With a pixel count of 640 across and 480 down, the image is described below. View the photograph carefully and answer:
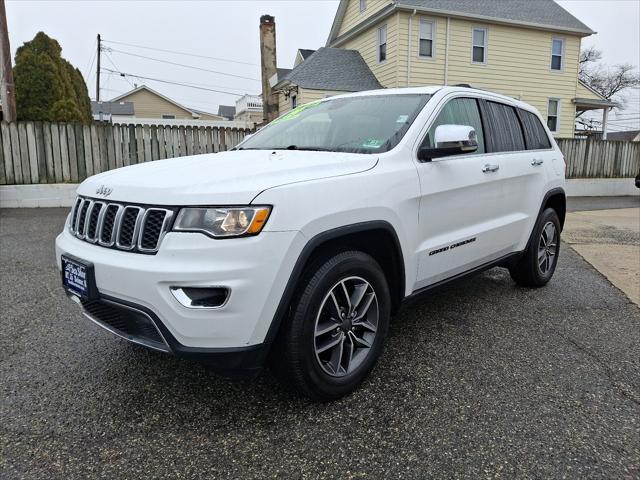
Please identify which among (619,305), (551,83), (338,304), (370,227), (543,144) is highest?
(551,83)

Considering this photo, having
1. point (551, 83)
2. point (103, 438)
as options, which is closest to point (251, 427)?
point (103, 438)

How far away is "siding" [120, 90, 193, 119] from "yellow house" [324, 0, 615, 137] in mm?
28249

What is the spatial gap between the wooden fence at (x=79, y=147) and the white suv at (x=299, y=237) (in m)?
8.08

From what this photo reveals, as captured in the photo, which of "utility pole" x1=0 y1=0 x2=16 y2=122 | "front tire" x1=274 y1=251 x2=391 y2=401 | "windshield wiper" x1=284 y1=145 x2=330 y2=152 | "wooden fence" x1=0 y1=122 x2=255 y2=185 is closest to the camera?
"front tire" x1=274 y1=251 x2=391 y2=401

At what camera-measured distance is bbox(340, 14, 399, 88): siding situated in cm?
1731

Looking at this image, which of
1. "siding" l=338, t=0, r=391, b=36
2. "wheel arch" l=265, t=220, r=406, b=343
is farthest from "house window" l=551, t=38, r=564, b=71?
"wheel arch" l=265, t=220, r=406, b=343

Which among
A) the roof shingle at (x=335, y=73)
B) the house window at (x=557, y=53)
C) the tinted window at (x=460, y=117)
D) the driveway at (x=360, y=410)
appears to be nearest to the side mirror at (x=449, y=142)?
the tinted window at (x=460, y=117)

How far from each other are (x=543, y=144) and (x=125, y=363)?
13.5 feet

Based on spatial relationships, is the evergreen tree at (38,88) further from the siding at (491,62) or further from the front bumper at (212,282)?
the front bumper at (212,282)

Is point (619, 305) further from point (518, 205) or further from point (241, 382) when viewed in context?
point (241, 382)

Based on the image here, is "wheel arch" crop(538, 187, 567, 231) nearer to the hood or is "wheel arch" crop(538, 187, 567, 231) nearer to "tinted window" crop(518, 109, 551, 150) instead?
"tinted window" crop(518, 109, 551, 150)

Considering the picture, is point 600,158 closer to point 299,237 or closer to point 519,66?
point 519,66

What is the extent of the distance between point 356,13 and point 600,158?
10.7m

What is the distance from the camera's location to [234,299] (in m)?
2.22
